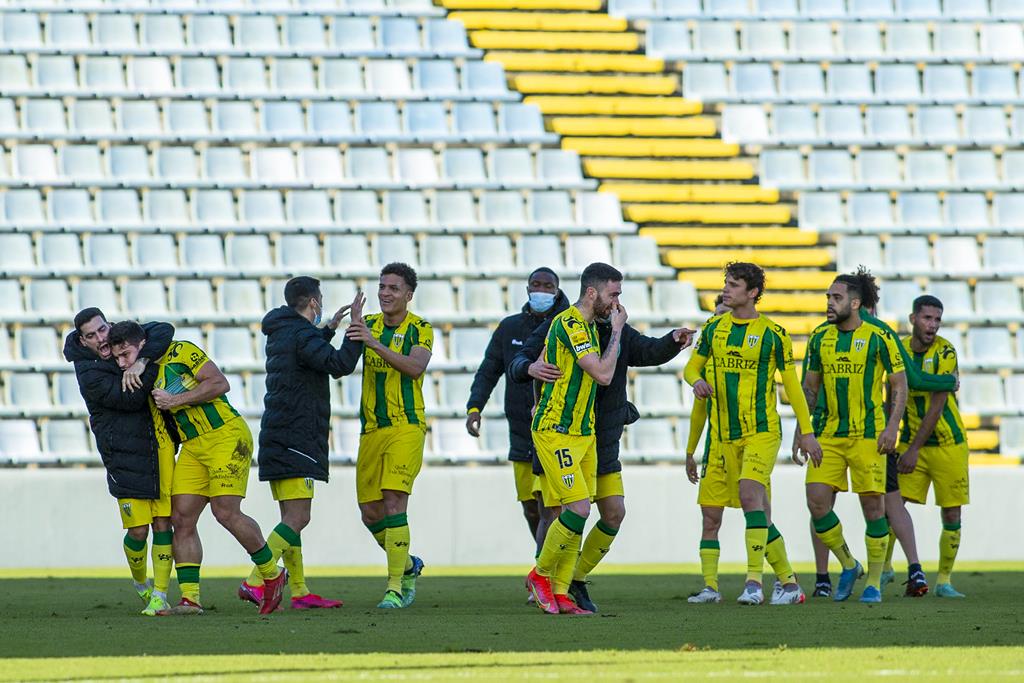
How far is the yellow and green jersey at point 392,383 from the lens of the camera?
9633mm

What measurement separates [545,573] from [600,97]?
11.6 metres

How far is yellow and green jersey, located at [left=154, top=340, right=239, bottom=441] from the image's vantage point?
9.02 m

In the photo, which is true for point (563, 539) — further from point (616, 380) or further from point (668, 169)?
point (668, 169)

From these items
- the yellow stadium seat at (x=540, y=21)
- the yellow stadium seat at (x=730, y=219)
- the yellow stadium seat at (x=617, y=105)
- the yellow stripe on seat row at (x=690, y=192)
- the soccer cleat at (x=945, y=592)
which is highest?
the yellow stadium seat at (x=540, y=21)

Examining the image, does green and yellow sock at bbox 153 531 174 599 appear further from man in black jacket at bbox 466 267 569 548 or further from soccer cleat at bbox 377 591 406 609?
man in black jacket at bbox 466 267 569 548

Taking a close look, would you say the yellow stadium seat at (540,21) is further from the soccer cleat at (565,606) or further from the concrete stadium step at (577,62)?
the soccer cleat at (565,606)

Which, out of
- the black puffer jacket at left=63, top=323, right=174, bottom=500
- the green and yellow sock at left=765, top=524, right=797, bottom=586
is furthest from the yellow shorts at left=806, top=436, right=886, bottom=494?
the black puffer jacket at left=63, top=323, right=174, bottom=500

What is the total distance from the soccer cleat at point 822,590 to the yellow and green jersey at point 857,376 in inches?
43.9

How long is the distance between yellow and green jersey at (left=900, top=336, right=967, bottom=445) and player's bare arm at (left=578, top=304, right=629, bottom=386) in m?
3.04

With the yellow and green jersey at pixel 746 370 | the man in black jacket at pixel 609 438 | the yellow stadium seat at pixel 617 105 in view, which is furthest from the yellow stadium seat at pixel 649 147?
the man in black jacket at pixel 609 438

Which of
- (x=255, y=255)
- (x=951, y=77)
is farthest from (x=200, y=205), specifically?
(x=951, y=77)

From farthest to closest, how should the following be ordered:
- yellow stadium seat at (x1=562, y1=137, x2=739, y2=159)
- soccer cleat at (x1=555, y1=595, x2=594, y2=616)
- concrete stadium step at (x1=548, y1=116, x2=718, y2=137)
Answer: concrete stadium step at (x1=548, y1=116, x2=718, y2=137)
yellow stadium seat at (x1=562, y1=137, x2=739, y2=159)
soccer cleat at (x1=555, y1=595, x2=594, y2=616)

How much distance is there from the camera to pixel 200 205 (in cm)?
1728

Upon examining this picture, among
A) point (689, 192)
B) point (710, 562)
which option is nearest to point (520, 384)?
point (710, 562)
